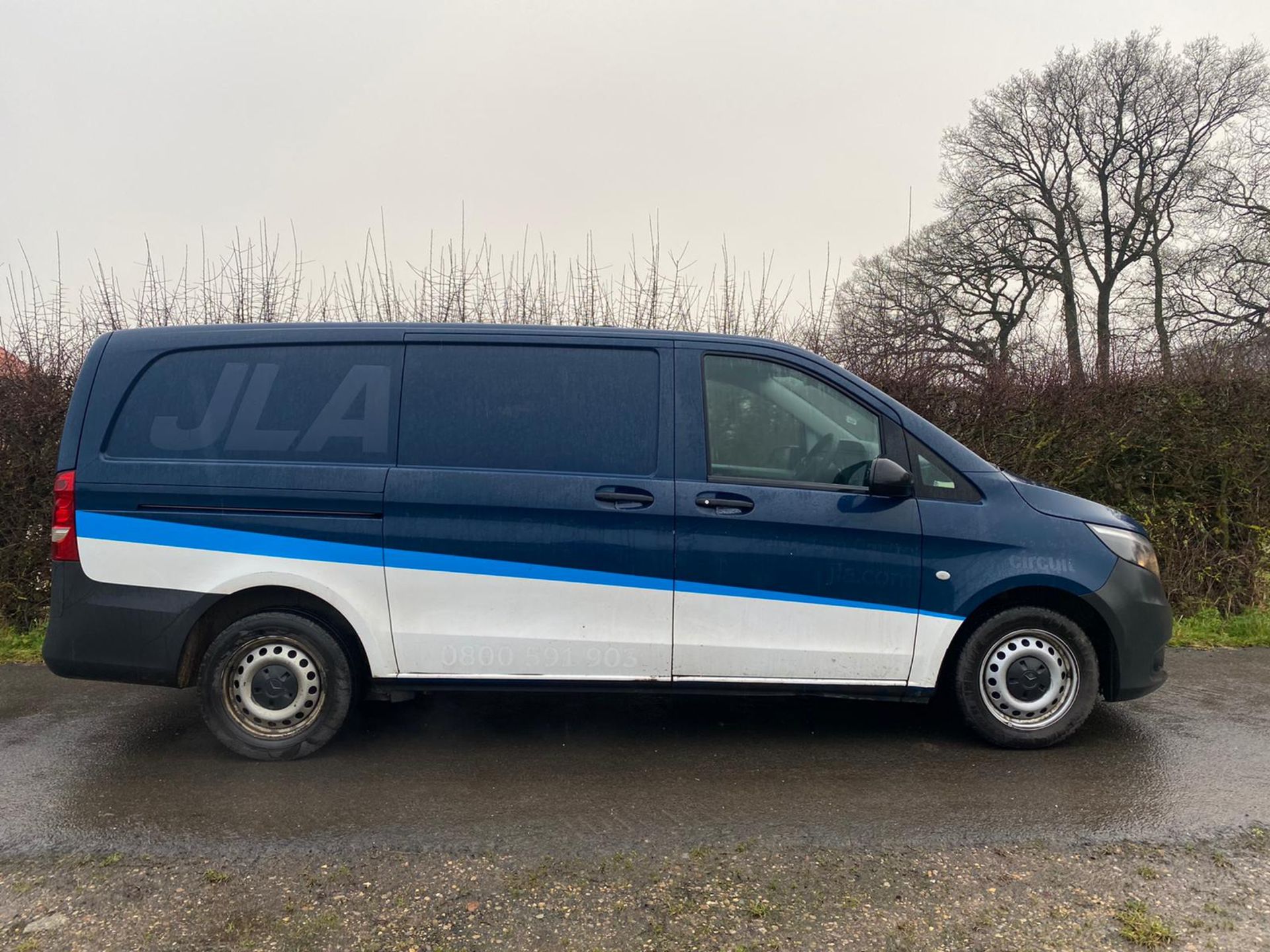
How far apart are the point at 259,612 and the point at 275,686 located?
346 mm

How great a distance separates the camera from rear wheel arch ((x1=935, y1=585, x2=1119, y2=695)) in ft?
13.6

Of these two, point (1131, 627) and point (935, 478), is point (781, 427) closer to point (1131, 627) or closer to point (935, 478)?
point (935, 478)

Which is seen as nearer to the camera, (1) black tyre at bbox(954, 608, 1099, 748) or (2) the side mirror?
(2) the side mirror

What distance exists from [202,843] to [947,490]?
337cm

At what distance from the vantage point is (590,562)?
156 inches

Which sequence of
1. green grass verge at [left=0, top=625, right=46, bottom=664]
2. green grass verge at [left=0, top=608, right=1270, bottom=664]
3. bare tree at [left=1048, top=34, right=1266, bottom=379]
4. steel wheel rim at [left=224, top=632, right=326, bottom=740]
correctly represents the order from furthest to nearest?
1. bare tree at [left=1048, top=34, right=1266, bottom=379]
2. green grass verge at [left=0, top=608, right=1270, bottom=664]
3. green grass verge at [left=0, top=625, right=46, bottom=664]
4. steel wheel rim at [left=224, top=632, right=326, bottom=740]

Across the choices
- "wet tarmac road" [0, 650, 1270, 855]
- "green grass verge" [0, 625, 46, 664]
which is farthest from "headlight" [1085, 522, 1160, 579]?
"green grass verge" [0, 625, 46, 664]

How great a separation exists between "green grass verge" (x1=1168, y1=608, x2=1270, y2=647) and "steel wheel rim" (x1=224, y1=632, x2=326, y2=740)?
19.3 feet

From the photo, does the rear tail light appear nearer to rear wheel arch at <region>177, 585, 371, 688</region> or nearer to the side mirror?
rear wheel arch at <region>177, 585, 371, 688</region>

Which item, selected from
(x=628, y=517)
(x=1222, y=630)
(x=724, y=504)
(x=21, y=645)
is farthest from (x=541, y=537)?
(x=1222, y=630)

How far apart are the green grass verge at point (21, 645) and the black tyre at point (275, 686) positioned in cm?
274

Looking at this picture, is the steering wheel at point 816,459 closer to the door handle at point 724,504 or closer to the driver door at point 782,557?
the driver door at point 782,557

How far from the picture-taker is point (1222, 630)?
672 cm

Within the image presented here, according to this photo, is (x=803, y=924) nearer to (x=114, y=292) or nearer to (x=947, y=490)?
(x=947, y=490)
